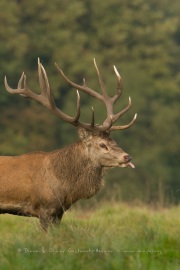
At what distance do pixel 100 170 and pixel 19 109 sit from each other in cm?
2309

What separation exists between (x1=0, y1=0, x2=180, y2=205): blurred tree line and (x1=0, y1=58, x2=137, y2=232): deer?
18968 millimetres

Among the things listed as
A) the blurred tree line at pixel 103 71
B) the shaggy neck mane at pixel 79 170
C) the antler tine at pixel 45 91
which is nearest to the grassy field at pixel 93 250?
the shaggy neck mane at pixel 79 170

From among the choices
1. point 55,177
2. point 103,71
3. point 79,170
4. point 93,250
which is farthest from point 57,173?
point 103,71

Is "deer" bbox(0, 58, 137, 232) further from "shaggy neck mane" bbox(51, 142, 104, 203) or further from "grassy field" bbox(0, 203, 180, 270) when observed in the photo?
"grassy field" bbox(0, 203, 180, 270)

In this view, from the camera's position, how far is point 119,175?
31.0 meters

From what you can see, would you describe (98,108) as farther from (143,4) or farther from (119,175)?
(143,4)

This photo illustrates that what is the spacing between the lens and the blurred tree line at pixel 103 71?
31562 millimetres

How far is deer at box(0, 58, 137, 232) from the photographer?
358 inches

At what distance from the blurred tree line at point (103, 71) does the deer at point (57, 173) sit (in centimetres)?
1897

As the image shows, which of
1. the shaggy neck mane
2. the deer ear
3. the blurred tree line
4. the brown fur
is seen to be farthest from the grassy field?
the blurred tree line

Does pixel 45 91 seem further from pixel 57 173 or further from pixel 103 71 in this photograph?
pixel 103 71

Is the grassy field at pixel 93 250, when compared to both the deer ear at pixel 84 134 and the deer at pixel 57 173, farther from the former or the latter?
the deer ear at pixel 84 134

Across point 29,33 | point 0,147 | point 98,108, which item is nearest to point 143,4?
point 29,33

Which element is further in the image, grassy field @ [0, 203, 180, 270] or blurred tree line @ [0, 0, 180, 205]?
blurred tree line @ [0, 0, 180, 205]
